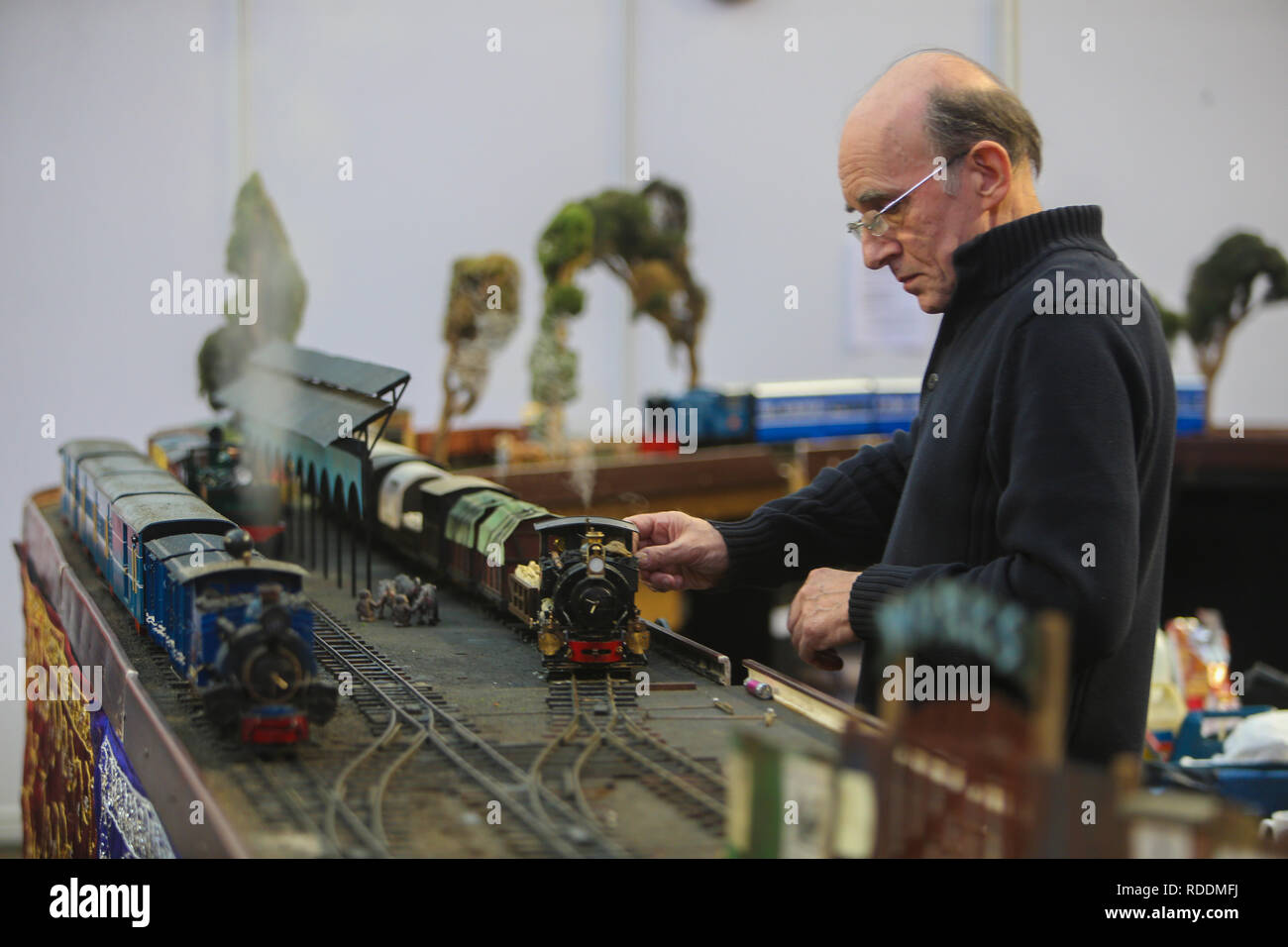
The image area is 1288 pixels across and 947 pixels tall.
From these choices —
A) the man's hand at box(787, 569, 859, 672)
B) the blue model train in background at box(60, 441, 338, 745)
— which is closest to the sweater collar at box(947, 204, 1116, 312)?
the man's hand at box(787, 569, 859, 672)

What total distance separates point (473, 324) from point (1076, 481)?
9.01m

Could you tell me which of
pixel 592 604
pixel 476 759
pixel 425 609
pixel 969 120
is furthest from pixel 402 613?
pixel 969 120

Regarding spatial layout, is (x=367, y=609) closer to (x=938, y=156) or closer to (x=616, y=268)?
(x=938, y=156)

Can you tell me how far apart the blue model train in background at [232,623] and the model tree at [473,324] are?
6328 mm

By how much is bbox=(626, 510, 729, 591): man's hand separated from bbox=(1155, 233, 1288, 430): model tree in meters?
11.4

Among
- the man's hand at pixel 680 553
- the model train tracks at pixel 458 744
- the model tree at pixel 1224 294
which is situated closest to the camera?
the model train tracks at pixel 458 744

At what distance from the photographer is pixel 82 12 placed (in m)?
10.5

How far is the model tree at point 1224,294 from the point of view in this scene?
1474cm

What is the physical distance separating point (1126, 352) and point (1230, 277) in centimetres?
1278

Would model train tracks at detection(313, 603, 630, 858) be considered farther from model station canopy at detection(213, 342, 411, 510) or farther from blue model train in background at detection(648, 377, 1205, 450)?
blue model train in background at detection(648, 377, 1205, 450)

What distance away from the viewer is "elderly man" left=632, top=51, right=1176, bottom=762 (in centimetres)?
325

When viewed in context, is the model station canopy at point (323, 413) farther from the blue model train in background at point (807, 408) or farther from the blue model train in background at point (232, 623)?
the blue model train in background at point (807, 408)

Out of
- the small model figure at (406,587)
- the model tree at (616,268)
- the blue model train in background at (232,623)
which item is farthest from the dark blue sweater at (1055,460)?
the model tree at (616,268)

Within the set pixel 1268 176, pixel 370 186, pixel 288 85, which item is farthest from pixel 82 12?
pixel 1268 176
